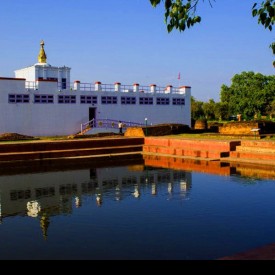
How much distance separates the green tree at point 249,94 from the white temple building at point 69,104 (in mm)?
29112

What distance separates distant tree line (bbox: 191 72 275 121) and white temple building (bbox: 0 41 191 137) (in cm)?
2916

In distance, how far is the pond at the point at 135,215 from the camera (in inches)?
300

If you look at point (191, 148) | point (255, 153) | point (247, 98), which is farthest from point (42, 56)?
point (247, 98)

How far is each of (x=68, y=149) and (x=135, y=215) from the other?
47.5ft

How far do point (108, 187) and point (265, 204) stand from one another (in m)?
5.54

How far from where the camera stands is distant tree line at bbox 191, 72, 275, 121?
6669 centimetres

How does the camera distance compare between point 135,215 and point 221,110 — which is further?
point 221,110

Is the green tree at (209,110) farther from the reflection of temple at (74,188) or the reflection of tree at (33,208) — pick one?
the reflection of tree at (33,208)

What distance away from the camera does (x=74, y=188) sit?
14.5 metres

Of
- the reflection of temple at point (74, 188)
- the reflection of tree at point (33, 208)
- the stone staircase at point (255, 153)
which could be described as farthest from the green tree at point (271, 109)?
the reflection of tree at point (33, 208)

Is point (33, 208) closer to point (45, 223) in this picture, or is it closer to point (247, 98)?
point (45, 223)

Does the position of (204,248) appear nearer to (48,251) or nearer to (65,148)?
(48,251)

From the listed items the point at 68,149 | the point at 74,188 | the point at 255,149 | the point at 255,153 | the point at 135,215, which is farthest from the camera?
the point at 68,149

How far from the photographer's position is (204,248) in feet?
24.8
